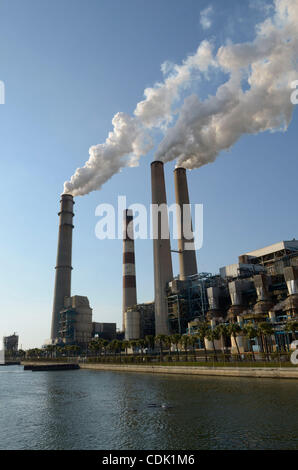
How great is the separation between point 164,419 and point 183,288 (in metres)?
106

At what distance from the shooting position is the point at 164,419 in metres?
32.7

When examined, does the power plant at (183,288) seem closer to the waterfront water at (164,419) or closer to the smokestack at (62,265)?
the smokestack at (62,265)

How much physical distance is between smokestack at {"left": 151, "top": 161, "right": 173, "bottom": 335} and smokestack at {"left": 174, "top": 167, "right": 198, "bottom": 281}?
26.6ft

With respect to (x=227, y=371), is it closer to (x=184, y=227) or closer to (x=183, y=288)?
(x=183, y=288)

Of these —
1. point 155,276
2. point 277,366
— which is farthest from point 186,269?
point 277,366

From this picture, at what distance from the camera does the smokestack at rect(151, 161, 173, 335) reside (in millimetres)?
139000

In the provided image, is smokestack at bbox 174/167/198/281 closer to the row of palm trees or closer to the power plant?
the power plant

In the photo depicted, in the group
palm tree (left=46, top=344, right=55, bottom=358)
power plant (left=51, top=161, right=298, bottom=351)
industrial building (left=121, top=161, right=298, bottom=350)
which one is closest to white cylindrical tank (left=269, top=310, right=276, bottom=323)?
power plant (left=51, top=161, right=298, bottom=351)

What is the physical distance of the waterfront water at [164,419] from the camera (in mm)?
25609

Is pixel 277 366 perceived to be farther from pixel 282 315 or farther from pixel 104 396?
pixel 282 315

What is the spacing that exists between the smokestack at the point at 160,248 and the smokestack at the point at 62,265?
179 feet

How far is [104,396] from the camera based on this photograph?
50.6 meters

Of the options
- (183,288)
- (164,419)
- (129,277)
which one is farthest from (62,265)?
(164,419)

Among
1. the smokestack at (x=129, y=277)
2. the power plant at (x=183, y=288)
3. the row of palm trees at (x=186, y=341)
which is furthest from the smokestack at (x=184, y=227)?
the row of palm trees at (x=186, y=341)
